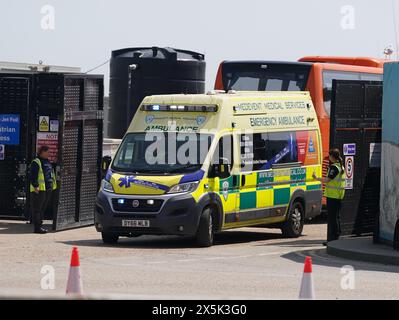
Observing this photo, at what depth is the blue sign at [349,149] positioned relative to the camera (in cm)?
2334

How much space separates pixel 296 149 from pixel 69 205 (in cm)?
463

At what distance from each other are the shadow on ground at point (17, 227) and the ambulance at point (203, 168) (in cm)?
316

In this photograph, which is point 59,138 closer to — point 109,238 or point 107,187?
point 107,187

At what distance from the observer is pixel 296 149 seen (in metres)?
25.0

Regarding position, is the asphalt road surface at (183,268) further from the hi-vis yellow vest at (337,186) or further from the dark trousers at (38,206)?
the hi-vis yellow vest at (337,186)

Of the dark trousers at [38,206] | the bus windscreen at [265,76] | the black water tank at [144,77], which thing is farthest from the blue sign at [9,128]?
the black water tank at [144,77]

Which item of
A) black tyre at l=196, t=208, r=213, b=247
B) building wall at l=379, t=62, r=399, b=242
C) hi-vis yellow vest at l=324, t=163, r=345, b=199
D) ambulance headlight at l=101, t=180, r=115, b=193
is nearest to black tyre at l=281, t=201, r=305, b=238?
hi-vis yellow vest at l=324, t=163, r=345, b=199

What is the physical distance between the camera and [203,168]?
22109 mm

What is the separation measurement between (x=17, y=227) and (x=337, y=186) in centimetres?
689

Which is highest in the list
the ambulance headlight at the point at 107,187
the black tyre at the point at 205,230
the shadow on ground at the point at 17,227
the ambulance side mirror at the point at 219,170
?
the ambulance side mirror at the point at 219,170

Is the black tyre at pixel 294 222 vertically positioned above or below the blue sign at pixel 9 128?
below

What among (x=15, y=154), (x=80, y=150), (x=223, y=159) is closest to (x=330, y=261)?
(x=223, y=159)

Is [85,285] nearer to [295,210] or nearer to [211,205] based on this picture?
[211,205]

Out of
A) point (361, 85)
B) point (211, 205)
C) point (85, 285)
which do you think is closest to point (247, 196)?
point (211, 205)
